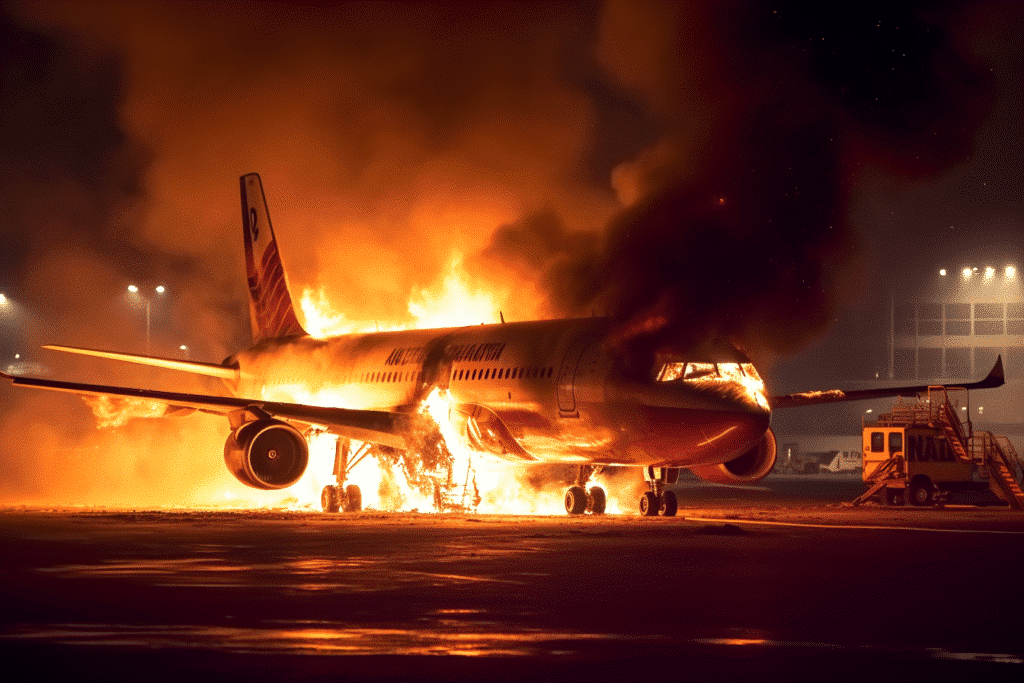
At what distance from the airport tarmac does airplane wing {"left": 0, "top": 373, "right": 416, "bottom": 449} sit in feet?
18.5

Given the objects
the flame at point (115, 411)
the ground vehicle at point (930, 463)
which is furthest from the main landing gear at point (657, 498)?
the flame at point (115, 411)

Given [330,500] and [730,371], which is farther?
[330,500]

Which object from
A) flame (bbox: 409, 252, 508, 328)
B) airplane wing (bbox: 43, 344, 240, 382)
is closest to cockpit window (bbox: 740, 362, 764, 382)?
flame (bbox: 409, 252, 508, 328)

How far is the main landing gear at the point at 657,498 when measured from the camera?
29.4m

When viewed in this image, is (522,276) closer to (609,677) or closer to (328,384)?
(328,384)

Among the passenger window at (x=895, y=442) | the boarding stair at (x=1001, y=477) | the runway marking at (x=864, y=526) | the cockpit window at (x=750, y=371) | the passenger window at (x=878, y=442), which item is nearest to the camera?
the runway marking at (x=864, y=526)

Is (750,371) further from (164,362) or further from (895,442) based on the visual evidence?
(164,362)

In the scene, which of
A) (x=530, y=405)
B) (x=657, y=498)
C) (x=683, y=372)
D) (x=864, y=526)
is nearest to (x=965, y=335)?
(x=657, y=498)

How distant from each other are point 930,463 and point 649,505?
1360 centimetres

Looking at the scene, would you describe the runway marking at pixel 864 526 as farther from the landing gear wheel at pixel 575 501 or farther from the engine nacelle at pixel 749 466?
the landing gear wheel at pixel 575 501

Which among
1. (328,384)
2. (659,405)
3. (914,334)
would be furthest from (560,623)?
(914,334)

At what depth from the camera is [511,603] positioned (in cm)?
1455

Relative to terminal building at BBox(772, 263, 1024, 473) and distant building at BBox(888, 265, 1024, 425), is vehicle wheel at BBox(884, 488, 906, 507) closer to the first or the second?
terminal building at BBox(772, 263, 1024, 473)

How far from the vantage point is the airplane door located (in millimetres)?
28609
